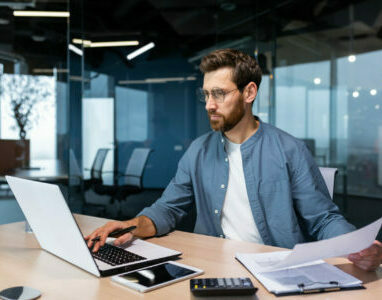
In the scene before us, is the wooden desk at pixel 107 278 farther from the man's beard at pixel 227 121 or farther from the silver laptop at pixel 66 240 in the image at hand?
the man's beard at pixel 227 121

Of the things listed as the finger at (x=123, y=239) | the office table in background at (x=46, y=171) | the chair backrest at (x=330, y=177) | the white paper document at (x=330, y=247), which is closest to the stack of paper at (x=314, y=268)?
the white paper document at (x=330, y=247)

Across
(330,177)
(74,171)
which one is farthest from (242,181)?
(74,171)

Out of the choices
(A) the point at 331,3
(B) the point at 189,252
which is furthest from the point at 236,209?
(A) the point at 331,3

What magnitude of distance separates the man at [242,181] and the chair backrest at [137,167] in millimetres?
3307

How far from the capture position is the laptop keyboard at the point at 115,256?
122cm

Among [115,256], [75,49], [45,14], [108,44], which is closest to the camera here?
[115,256]

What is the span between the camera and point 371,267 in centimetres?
117

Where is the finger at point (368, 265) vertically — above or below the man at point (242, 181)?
below

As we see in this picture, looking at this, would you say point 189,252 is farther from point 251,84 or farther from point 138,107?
point 138,107

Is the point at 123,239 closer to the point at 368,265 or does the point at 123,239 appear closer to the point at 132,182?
the point at 368,265

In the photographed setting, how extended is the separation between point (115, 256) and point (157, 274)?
21 centimetres

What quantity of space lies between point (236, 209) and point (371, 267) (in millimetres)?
658

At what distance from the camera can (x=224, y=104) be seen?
177 cm

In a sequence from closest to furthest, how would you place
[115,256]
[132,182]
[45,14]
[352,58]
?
1. [115,256]
2. [45,14]
3. [352,58]
4. [132,182]
